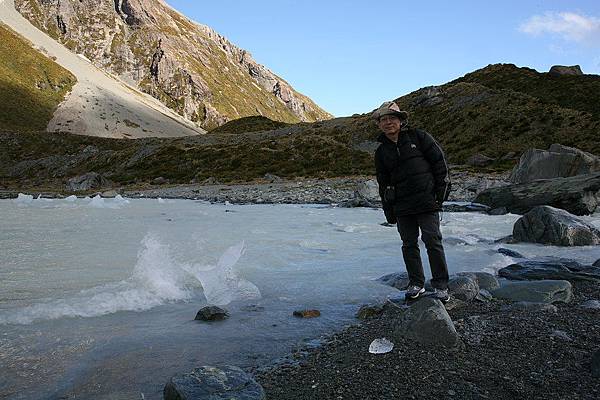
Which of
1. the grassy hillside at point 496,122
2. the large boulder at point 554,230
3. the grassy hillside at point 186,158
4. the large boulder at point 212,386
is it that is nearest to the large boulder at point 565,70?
the grassy hillside at point 496,122

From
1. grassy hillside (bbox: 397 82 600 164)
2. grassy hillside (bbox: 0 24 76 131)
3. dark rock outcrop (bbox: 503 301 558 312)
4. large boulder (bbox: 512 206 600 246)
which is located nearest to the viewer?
dark rock outcrop (bbox: 503 301 558 312)

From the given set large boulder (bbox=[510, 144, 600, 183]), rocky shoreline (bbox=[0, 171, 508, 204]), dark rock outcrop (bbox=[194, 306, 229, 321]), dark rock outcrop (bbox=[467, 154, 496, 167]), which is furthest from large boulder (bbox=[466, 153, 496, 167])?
dark rock outcrop (bbox=[194, 306, 229, 321])

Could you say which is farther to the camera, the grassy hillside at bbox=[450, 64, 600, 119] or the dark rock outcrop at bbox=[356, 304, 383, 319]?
the grassy hillside at bbox=[450, 64, 600, 119]

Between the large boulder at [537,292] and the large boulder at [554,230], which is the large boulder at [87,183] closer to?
the large boulder at [554,230]

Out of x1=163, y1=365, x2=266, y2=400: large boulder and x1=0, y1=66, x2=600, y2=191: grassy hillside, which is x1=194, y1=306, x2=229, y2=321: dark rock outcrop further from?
x1=0, y1=66, x2=600, y2=191: grassy hillside

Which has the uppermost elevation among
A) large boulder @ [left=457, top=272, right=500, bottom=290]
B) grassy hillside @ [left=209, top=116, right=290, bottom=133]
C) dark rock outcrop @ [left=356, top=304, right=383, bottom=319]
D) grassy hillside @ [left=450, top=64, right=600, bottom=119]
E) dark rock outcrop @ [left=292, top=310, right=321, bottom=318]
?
grassy hillside @ [left=209, top=116, right=290, bottom=133]

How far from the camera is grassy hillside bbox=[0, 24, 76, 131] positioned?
137 meters

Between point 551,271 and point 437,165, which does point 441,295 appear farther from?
point 551,271

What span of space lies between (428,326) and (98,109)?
166705 millimetres

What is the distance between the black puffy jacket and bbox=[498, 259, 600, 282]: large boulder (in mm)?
2392

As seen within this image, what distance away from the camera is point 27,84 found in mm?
154125

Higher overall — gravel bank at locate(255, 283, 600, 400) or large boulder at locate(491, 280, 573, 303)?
gravel bank at locate(255, 283, 600, 400)

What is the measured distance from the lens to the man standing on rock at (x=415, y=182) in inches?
235

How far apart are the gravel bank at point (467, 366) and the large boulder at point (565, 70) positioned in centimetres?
8613
